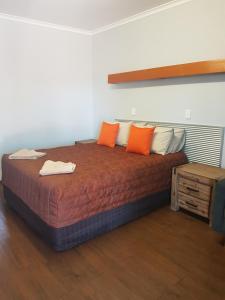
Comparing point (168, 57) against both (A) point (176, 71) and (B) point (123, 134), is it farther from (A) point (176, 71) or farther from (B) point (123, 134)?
(B) point (123, 134)

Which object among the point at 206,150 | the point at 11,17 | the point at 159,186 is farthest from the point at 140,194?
the point at 11,17

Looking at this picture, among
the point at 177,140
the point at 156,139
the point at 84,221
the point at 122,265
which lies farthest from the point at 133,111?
the point at 122,265

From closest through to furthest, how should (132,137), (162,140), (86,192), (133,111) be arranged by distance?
1. (86,192)
2. (162,140)
3. (132,137)
4. (133,111)

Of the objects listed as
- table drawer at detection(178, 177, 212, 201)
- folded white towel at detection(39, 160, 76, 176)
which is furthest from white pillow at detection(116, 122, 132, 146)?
folded white towel at detection(39, 160, 76, 176)

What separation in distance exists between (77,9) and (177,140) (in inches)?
89.2

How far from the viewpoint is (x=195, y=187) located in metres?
2.62

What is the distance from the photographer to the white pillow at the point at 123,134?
11.8 feet

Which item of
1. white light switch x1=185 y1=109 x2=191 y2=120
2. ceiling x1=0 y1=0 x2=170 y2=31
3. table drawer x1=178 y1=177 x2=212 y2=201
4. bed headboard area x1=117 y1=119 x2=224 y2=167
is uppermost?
ceiling x1=0 y1=0 x2=170 y2=31

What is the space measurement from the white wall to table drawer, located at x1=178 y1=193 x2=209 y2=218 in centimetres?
253

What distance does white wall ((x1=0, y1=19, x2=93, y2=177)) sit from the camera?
3707 millimetres

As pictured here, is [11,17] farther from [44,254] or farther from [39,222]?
[44,254]

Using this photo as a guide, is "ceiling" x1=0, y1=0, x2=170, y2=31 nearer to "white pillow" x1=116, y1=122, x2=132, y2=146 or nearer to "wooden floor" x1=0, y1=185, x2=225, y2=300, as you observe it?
"white pillow" x1=116, y1=122, x2=132, y2=146

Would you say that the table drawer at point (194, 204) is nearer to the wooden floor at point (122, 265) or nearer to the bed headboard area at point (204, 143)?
the wooden floor at point (122, 265)

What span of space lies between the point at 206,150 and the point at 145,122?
1074 mm
